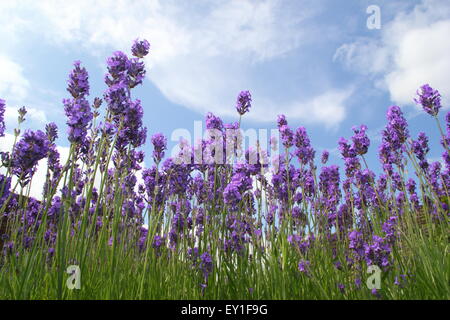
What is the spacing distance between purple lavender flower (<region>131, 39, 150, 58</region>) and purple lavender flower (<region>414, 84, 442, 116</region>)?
9.40 feet

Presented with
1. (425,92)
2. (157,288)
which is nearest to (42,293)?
(157,288)

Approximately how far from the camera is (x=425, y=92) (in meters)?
3.67

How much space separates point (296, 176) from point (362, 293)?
1685mm

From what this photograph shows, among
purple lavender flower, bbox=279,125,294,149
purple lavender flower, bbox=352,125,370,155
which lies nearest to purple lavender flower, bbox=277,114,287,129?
purple lavender flower, bbox=279,125,294,149

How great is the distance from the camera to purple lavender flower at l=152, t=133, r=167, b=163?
11.1ft

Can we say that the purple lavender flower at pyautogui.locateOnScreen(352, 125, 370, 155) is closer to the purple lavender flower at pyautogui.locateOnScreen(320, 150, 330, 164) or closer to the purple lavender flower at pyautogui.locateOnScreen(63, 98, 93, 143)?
the purple lavender flower at pyautogui.locateOnScreen(320, 150, 330, 164)

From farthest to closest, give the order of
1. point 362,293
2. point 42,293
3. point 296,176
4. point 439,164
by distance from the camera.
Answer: point 439,164 < point 296,176 < point 42,293 < point 362,293

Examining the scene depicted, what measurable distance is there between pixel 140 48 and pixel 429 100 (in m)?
2.99

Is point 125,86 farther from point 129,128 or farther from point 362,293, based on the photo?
point 362,293

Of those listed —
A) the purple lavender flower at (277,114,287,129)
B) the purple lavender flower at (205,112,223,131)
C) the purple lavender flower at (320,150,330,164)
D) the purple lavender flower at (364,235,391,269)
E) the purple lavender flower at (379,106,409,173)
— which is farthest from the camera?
the purple lavender flower at (320,150,330,164)

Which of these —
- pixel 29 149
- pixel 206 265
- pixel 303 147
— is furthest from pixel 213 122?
pixel 29 149
